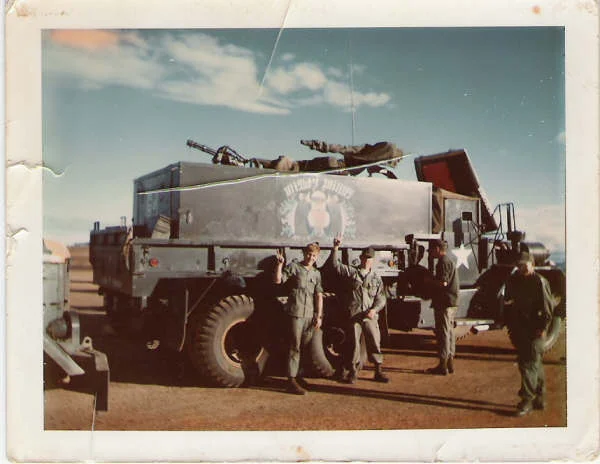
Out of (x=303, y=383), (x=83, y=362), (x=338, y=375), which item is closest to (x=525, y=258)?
(x=338, y=375)

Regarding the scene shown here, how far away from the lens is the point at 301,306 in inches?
191

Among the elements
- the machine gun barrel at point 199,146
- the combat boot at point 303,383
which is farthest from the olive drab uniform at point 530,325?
the machine gun barrel at point 199,146

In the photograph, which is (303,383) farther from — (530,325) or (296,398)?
(530,325)

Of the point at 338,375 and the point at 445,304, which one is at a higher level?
the point at 445,304

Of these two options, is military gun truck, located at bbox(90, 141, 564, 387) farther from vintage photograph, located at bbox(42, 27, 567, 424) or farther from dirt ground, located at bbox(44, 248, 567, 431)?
dirt ground, located at bbox(44, 248, 567, 431)

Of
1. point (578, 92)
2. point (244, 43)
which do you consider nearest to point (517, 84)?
point (578, 92)

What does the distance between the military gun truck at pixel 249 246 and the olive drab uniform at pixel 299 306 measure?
0.16m

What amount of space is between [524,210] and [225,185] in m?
2.50

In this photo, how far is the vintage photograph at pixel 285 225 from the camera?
4047 millimetres

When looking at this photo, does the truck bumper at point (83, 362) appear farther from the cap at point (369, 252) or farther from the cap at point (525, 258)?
the cap at point (525, 258)

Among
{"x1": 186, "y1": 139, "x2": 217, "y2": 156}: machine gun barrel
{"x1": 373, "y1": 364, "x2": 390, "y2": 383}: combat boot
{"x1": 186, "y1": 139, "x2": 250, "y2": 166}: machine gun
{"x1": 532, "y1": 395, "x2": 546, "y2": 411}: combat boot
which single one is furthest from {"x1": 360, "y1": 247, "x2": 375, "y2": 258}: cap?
{"x1": 532, "y1": 395, "x2": 546, "y2": 411}: combat boot

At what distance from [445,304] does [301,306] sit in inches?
61.4

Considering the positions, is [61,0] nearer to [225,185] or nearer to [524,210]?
[225,185]

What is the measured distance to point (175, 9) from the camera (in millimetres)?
3967
